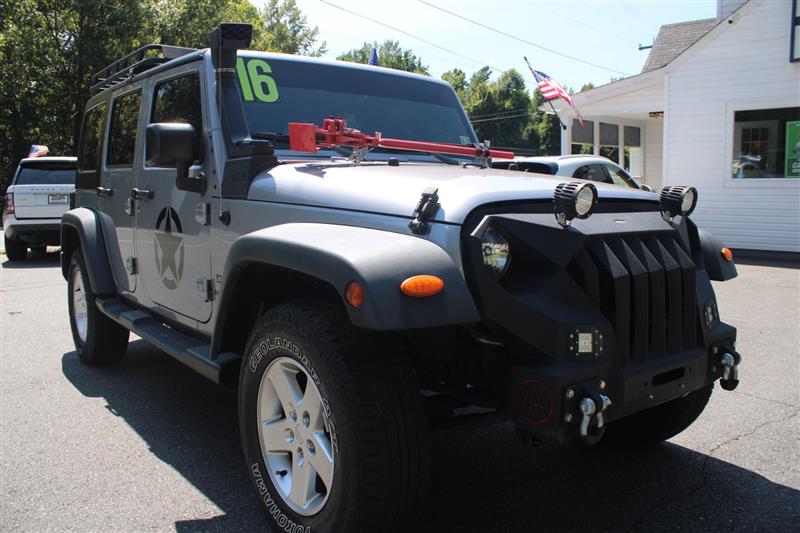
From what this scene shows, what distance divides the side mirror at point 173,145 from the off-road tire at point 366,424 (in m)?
1.27

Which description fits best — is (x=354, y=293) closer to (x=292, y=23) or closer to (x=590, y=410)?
(x=590, y=410)

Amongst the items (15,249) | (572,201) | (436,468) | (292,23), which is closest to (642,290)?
(572,201)

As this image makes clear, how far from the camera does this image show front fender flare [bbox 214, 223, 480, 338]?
220 cm

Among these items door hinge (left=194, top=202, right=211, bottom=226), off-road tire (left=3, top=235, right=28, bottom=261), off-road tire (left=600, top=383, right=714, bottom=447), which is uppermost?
door hinge (left=194, top=202, right=211, bottom=226)

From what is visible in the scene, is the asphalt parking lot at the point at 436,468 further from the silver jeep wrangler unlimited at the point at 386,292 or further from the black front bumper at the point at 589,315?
the black front bumper at the point at 589,315

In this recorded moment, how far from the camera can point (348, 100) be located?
3926 millimetres

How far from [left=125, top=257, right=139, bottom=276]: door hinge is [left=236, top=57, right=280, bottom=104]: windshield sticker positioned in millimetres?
1621

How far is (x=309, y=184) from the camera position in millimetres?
2986

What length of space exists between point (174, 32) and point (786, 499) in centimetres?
2677

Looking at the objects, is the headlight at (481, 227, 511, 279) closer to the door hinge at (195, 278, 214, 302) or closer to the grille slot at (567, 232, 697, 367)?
the grille slot at (567, 232, 697, 367)

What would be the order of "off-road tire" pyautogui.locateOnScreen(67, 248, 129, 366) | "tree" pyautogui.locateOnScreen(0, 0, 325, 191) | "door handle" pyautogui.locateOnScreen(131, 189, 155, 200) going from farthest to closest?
"tree" pyautogui.locateOnScreen(0, 0, 325, 191) < "off-road tire" pyautogui.locateOnScreen(67, 248, 129, 366) < "door handle" pyautogui.locateOnScreen(131, 189, 155, 200)

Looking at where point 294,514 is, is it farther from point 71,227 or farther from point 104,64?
point 104,64

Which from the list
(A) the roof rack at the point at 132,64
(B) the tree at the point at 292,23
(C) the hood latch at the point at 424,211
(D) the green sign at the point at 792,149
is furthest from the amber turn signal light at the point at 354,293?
(B) the tree at the point at 292,23

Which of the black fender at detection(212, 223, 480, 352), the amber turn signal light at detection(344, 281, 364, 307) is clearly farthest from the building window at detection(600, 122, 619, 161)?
the amber turn signal light at detection(344, 281, 364, 307)
